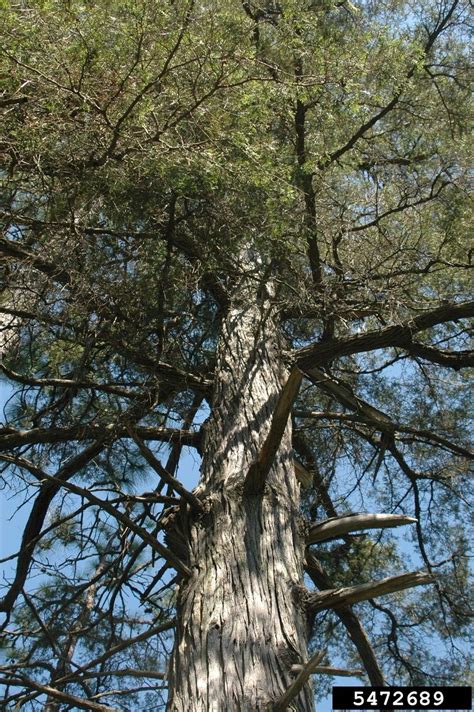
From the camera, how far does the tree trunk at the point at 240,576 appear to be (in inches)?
114

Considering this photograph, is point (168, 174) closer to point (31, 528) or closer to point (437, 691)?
point (31, 528)

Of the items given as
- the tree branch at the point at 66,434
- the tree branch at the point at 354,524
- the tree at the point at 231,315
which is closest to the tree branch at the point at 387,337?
the tree at the point at 231,315

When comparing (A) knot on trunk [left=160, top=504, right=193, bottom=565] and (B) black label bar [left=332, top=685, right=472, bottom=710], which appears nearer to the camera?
(A) knot on trunk [left=160, top=504, right=193, bottom=565]

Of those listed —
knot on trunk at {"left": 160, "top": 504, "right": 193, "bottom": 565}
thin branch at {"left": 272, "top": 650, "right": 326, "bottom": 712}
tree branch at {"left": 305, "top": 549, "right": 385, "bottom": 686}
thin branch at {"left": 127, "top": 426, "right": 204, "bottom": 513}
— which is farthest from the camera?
tree branch at {"left": 305, "top": 549, "right": 385, "bottom": 686}

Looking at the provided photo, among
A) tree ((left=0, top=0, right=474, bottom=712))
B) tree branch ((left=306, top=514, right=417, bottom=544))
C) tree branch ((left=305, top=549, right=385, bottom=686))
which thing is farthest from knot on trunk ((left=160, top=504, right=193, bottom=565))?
tree branch ((left=305, top=549, right=385, bottom=686))

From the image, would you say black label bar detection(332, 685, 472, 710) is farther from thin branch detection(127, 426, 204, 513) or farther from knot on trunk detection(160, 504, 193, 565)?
thin branch detection(127, 426, 204, 513)

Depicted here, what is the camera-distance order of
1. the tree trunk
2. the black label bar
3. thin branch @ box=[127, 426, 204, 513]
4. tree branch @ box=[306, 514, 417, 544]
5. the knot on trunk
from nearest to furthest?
the tree trunk, thin branch @ box=[127, 426, 204, 513], tree branch @ box=[306, 514, 417, 544], the knot on trunk, the black label bar

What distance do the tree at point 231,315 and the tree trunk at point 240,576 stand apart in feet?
0.04

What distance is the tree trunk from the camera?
2.90 meters

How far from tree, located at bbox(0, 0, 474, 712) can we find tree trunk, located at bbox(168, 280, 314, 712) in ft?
0.04

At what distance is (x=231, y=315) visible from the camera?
17.1 ft

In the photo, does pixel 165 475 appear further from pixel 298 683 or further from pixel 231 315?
pixel 231 315

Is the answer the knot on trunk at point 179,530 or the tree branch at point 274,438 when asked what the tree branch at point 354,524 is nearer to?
the tree branch at point 274,438

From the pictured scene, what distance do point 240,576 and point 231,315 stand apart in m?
2.24
